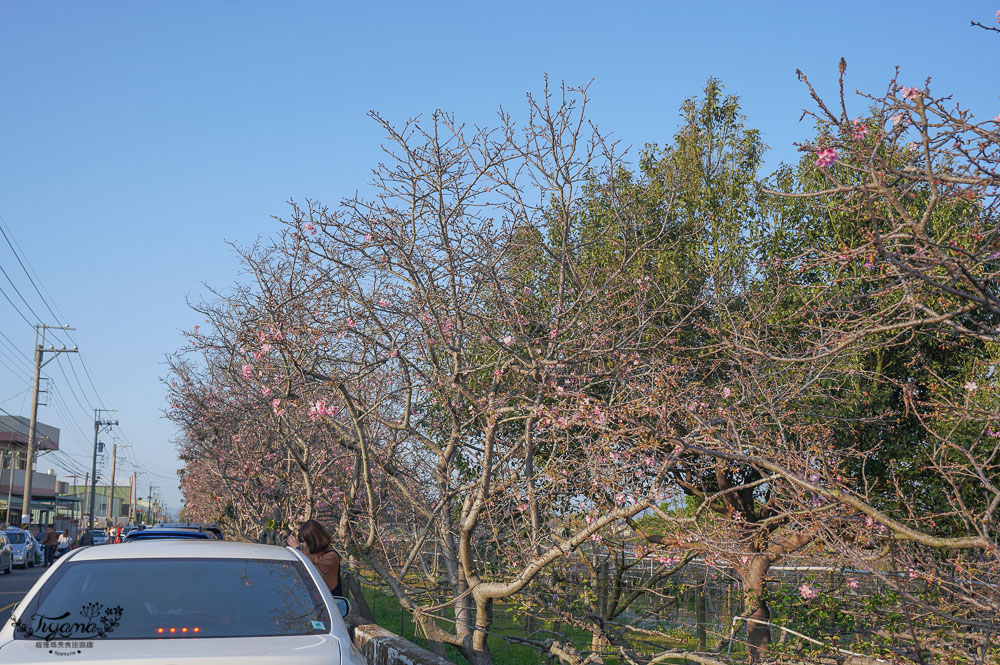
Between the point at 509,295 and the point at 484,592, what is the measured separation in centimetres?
304

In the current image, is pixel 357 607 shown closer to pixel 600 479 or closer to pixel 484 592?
pixel 484 592

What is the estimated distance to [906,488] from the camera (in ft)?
43.5

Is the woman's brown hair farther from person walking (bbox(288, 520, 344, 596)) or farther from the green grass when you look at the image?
the green grass

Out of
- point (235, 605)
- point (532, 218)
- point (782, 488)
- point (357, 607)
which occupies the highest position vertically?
point (532, 218)

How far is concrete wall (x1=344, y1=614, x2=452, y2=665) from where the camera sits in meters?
6.76

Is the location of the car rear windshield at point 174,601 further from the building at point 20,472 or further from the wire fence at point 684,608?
the building at point 20,472

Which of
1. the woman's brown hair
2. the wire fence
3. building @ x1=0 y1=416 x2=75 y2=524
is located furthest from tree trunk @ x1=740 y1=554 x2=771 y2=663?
building @ x1=0 y1=416 x2=75 y2=524

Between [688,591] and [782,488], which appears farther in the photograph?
[688,591]

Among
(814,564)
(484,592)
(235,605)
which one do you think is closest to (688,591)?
(814,564)

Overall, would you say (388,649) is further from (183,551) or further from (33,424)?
(33,424)

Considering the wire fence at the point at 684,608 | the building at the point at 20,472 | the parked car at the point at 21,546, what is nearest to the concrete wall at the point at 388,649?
the wire fence at the point at 684,608

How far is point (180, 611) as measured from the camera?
462 cm

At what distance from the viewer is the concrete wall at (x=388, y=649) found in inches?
266

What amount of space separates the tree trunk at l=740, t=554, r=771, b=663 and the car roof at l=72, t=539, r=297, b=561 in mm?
4946
